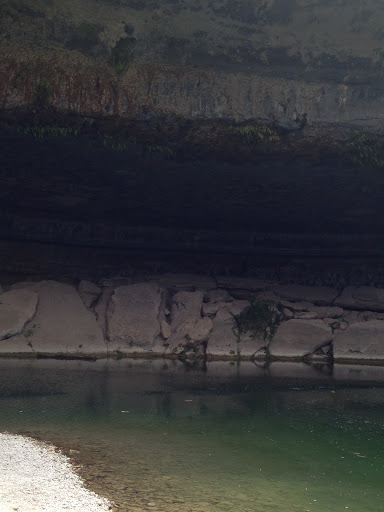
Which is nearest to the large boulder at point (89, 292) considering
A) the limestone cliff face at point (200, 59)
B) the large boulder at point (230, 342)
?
the large boulder at point (230, 342)

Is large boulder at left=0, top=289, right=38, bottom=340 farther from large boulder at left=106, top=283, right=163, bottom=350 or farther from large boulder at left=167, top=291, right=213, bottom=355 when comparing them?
large boulder at left=167, top=291, right=213, bottom=355

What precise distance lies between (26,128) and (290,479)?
1204cm

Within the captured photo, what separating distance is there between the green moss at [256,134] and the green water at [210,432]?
6.91 metres

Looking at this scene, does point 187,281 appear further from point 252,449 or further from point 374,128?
point 252,449

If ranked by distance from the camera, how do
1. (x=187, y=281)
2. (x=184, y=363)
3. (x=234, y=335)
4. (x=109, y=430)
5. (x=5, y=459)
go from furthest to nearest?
(x=187, y=281)
(x=234, y=335)
(x=184, y=363)
(x=109, y=430)
(x=5, y=459)

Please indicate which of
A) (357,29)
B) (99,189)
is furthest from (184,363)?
(357,29)

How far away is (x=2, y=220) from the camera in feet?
70.7

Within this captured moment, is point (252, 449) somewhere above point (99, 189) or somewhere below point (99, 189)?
below

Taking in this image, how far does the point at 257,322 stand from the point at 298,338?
62.0 inches

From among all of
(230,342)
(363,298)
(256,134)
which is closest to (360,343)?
(363,298)

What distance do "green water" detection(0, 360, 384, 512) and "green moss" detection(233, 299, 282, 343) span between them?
3735 mm

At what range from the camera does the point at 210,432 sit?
399 inches

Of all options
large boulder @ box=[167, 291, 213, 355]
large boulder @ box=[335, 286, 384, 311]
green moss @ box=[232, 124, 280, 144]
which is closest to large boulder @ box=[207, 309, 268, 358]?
large boulder @ box=[167, 291, 213, 355]

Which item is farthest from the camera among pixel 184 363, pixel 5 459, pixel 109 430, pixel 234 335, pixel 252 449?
pixel 234 335
